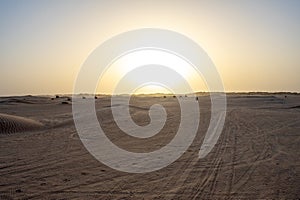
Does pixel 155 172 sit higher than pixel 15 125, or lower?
lower

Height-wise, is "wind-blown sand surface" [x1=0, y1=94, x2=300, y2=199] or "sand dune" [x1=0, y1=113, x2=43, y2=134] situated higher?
"sand dune" [x1=0, y1=113, x2=43, y2=134]

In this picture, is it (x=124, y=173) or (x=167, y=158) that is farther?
(x=167, y=158)

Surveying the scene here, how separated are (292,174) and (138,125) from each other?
448 inches

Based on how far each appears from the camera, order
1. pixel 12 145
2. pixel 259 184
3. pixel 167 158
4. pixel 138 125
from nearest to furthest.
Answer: pixel 259 184 → pixel 167 158 → pixel 12 145 → pixel 138 125

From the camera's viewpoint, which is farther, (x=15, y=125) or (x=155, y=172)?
(x=15, y=125)

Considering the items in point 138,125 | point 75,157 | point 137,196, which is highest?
point 138,125

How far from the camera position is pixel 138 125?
19.8 meters

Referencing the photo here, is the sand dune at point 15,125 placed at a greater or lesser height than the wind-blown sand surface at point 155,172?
greater

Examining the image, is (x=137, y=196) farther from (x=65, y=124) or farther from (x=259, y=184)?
(x=65, y=124)

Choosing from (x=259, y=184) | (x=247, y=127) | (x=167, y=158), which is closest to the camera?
(x=259, y=184)

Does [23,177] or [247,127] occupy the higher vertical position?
[247,127]

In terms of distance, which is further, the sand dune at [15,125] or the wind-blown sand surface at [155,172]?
the sand dune at [15,125]

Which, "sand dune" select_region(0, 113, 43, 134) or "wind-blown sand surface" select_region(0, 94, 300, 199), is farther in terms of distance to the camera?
"sand dune" select_region(0, 113, 43, 134)

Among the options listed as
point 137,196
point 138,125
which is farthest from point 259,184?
point 138,125
